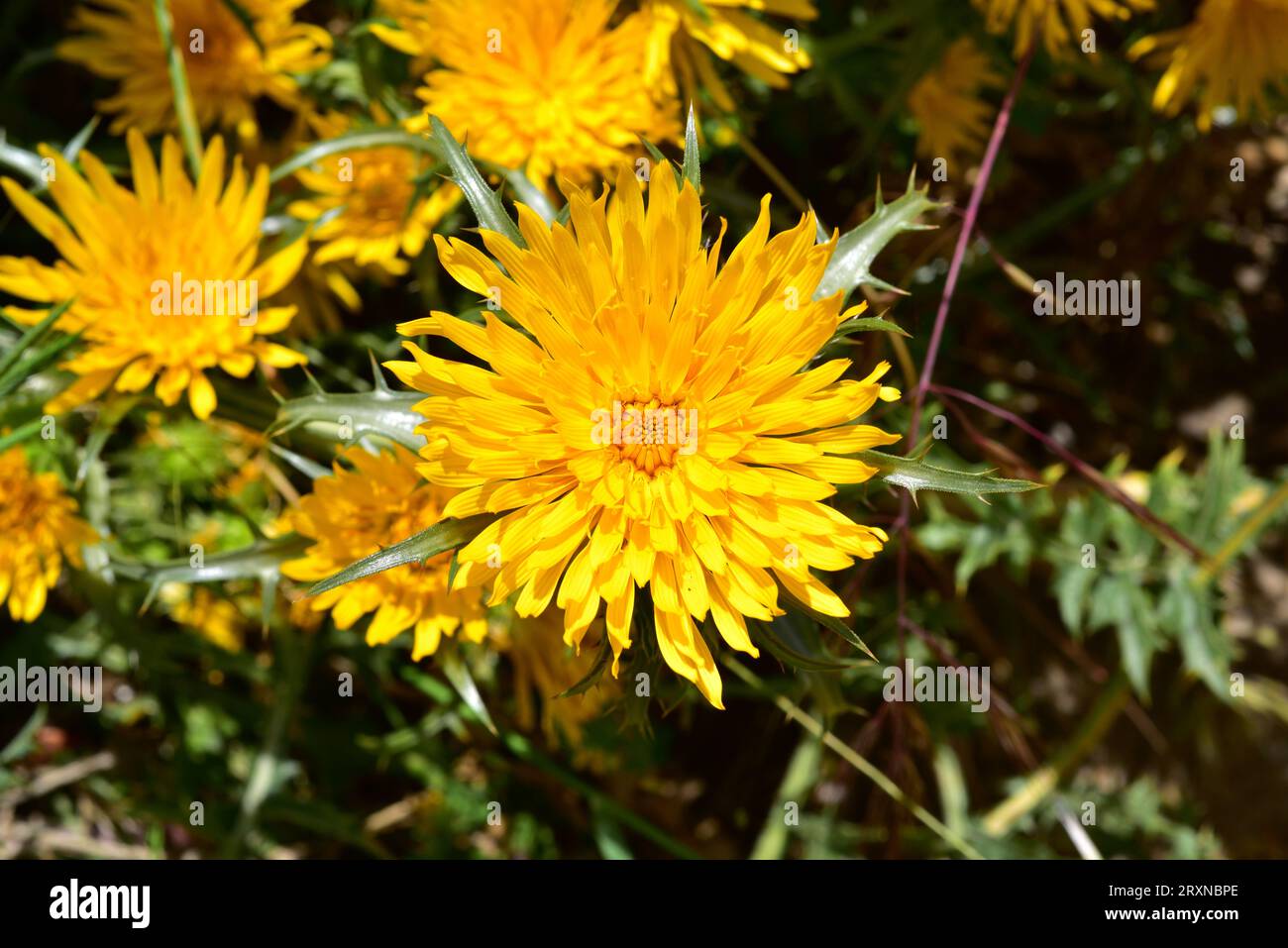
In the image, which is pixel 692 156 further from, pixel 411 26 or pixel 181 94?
pixel 181 94

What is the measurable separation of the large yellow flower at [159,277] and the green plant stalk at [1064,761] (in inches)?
103

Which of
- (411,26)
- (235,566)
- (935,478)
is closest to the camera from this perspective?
(935,478)

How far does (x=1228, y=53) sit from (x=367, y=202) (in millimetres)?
2355

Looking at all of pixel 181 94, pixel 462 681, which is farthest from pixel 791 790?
pixel 181 94

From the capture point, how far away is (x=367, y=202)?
2.65 meters

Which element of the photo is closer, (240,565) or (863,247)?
(863,247)

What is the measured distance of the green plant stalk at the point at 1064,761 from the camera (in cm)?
325

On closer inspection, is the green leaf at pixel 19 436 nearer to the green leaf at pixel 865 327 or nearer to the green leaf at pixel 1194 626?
the green leaf at pixel 865 327

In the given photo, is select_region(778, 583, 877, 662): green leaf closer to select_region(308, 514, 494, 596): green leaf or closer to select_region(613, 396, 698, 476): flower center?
select_region(613, 396, 698, 476): flower center

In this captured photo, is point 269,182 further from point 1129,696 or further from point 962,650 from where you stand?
point 1129,696

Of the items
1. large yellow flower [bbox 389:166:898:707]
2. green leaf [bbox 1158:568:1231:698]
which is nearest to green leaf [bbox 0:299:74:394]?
large yellow flower [bbox 389:166:898:707]

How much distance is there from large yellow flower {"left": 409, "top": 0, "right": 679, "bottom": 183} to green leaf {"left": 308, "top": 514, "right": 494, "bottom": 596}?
0.99m

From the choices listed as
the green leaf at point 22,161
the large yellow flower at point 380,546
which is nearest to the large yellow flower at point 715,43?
the large yellow flower at point 380,546
